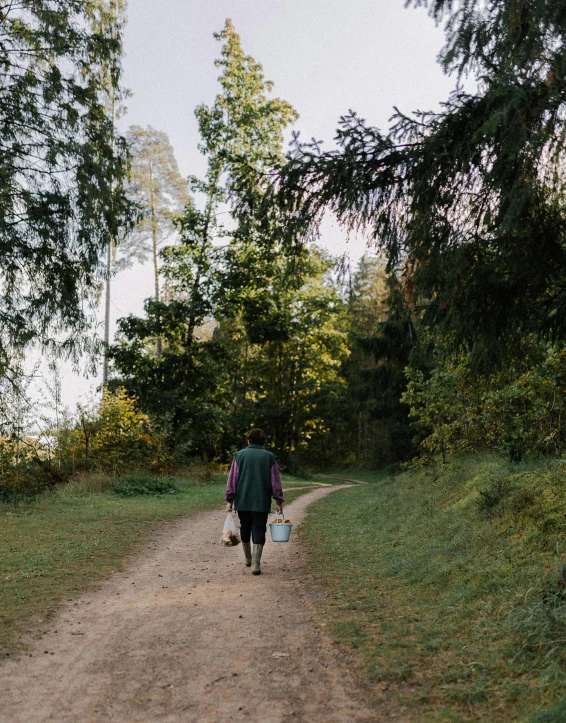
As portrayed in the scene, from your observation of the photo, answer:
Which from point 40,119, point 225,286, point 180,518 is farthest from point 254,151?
point 180,518

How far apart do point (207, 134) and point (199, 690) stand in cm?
2704

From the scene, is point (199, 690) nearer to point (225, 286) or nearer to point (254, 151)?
point (225, 286)

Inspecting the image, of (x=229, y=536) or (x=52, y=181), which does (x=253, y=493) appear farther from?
(x=52, y=181)

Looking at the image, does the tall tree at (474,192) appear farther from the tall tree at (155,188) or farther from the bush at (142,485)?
the tall tree at (155,188)

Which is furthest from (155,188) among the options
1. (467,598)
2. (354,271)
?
(467,598)

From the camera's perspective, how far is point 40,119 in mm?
12828

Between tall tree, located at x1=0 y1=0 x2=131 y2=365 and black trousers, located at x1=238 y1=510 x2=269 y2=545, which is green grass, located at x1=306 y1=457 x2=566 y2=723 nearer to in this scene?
black trousers, located at x1=238 y1=510 x2=269 y2=545

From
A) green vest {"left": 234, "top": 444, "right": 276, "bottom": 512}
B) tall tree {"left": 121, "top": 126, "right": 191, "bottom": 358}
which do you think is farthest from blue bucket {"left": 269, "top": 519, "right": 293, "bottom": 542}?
tall tree {"left": 121, "top": 126, "right": 191, "bottom": 358}

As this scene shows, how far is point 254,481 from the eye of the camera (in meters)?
8.32

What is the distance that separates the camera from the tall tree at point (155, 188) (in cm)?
3303

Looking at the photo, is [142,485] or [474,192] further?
[142,485]

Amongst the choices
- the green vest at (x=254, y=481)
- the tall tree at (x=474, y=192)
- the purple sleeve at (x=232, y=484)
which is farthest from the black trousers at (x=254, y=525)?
the tall tree at (x=474, y=192)

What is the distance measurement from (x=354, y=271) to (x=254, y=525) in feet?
34.4

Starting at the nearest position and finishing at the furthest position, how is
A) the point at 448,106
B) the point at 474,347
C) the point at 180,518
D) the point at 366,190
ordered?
1. the point at 448,106
2. the point at 366,190
3. the point at 474,347
4. the point at 180,518
